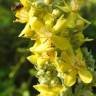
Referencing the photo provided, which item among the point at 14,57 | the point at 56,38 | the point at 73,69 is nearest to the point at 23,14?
the point at 56,38

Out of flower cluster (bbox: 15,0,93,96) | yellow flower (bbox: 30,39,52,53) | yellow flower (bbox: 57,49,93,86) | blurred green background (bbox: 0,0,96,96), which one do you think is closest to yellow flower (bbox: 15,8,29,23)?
flower cluster (bbox: 15,0,93,96)

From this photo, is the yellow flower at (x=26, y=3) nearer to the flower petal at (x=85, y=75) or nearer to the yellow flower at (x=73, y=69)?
Result: the yellow flower at (x=73, y=69)

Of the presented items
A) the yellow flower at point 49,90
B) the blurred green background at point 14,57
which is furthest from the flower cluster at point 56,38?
the blurred green background at point 14,57

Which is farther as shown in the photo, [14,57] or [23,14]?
[14,57]

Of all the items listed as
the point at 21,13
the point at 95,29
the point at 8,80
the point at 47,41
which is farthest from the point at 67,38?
the point at 8,80

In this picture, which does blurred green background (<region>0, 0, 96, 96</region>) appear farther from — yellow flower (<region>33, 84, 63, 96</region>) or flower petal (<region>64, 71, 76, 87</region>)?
flower petal (<region>64, 71, 76, 87</region>)

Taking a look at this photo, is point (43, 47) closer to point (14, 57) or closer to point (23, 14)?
point (23, 14)
